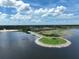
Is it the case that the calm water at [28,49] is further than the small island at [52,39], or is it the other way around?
the small island at [52,39]

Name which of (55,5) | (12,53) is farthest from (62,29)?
(12,53)

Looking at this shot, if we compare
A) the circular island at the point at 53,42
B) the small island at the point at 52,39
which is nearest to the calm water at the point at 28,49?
the circular island at the point at 53,42

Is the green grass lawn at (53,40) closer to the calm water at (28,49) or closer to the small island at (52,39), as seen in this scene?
the small island at (52,39)

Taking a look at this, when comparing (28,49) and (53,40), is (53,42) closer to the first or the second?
(53,40)

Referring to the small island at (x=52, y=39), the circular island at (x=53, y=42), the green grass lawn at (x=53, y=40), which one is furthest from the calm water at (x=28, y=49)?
the green grass lawn at (x=53, y=40)

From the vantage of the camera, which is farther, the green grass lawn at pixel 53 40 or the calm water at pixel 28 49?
the green grass lawn at pixel 53 40

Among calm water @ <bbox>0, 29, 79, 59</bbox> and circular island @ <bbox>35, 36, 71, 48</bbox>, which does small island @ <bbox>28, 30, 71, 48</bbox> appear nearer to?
circular island @ <bbox>35, 36, 71, 48</bbox>

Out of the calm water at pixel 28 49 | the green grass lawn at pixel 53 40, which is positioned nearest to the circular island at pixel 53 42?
the green grass lawn at pixel 53 40
